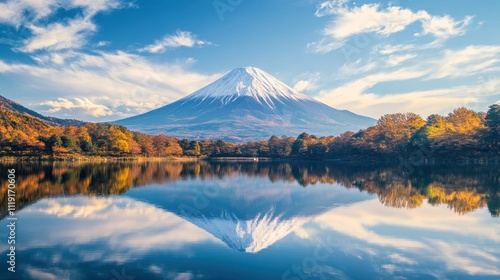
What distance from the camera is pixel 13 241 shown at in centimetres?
722

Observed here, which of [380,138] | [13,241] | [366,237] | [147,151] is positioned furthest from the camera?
[147,151]

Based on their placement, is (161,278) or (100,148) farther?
(100,148)

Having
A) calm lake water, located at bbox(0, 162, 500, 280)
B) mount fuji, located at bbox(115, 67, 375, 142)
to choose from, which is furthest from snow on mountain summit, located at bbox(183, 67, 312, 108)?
calm lake water, located at bbox(0, 162, 500, 280)

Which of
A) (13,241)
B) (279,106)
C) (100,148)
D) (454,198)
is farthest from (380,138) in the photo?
(279,106)

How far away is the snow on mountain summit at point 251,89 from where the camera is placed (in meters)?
155

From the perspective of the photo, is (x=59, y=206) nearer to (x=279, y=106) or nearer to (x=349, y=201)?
(x=349, y=201)

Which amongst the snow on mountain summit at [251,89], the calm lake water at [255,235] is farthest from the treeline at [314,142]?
the snow on mountain summit at [251,89]

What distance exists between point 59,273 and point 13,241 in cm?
241

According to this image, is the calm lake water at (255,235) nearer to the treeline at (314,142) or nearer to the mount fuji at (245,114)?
the treeline at (314,142)

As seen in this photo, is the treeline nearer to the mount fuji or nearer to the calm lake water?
the calm lake water

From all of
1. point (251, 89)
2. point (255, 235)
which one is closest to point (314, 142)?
point (255, 235)

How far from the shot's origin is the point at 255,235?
8250 mm

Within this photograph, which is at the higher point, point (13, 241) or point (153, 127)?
point (153, 127)

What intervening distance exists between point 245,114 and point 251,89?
13400 mm
